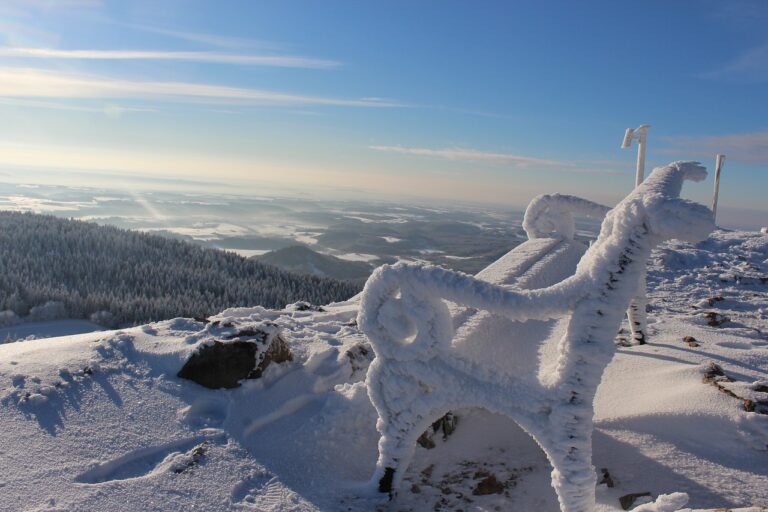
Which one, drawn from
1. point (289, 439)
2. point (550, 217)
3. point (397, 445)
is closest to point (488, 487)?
point (397, 445)

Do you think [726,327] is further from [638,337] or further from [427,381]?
[427,381]

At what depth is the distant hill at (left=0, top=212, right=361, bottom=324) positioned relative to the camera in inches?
606

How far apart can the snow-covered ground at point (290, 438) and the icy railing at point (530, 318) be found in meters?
0.65

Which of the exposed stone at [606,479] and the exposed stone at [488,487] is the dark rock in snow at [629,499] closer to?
the exposed stone at [606,479]

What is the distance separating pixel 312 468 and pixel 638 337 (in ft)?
18.5

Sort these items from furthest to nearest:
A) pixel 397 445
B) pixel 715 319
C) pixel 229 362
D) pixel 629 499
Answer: pixel 715 319, pixel 229 362, pixel 397 445, pixel 629 499

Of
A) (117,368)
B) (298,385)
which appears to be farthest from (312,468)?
(117,368)

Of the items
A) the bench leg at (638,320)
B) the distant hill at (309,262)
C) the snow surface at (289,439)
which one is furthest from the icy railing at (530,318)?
the distant hill at (309,262)

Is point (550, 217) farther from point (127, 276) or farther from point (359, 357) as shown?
point (127, 276)

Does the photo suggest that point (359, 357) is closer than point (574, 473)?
No

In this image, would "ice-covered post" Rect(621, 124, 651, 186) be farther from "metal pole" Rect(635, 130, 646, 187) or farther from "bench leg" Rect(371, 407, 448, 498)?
"bench leg" Rect(371, 407, 448, 498)

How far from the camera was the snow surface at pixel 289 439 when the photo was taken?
3449 millimetres

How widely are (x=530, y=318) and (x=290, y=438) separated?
2488 millimetres

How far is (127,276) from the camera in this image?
20.3 m
